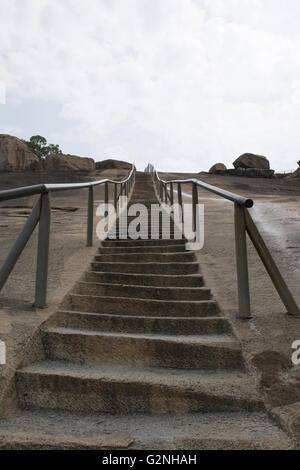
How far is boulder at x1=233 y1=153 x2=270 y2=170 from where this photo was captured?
102 feet

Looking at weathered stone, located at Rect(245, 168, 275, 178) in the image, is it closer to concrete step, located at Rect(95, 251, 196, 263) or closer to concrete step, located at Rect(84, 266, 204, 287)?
concrete step, located at Rect(95, 251, 196, 263)

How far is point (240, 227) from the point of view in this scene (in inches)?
117

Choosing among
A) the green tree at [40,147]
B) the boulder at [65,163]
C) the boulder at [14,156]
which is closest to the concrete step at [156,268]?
the boulder at [14,156]

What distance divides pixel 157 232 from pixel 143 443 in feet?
13.4

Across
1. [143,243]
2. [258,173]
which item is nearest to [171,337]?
[143,243]

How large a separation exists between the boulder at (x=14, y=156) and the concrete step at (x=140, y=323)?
24431 mm

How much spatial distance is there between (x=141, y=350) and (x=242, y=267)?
3.15 feet

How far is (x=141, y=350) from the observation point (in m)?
2.63

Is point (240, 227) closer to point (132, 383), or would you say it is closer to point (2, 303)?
point (132, 383)

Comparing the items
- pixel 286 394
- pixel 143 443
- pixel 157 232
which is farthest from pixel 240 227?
pixel 157 232

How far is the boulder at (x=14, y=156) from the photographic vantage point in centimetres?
2550

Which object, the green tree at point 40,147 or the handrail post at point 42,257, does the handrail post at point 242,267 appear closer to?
the handrail post at point 42,257
